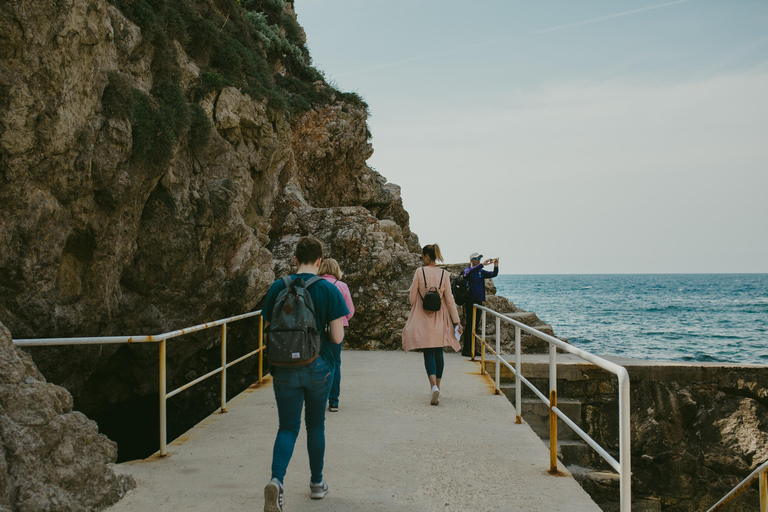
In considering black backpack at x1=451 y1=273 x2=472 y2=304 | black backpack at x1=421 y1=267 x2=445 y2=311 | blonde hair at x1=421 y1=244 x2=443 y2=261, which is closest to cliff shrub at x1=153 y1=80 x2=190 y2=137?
blonde hair at x1=421 y1=244 x2=443 y2=261

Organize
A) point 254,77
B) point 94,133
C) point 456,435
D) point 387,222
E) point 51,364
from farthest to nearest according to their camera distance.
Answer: point 387,222 < point 254,77 < point 51,364 < point 94,133 < point 456,435

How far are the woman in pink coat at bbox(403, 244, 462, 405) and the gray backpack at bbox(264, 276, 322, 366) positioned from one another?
345 centimetres

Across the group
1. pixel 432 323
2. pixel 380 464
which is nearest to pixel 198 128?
pixel 432 323

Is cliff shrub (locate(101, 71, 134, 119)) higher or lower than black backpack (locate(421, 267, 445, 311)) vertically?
higher

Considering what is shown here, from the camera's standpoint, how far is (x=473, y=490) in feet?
14.1

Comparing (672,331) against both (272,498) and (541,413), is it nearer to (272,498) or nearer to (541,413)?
(541,413)

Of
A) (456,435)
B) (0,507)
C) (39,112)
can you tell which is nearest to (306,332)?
(0,507)

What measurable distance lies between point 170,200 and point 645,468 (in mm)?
9324

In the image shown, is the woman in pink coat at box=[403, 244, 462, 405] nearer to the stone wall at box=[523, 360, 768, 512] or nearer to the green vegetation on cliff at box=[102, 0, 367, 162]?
the stone wall at box=[523, 360, 768, 512]

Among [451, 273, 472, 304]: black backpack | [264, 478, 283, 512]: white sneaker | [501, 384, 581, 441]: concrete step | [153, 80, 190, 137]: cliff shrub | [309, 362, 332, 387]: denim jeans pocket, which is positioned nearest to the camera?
[264, 478, 283, 512]: white sneaker

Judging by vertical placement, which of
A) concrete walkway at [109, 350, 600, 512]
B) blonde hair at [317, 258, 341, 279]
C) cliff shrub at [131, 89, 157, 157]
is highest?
cliff shrub at [131, 89, 157, 157]

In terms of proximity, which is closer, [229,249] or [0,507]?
[0,507]

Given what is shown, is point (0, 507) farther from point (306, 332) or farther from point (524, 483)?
point (524, 483)

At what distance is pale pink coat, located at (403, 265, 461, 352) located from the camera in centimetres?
698
